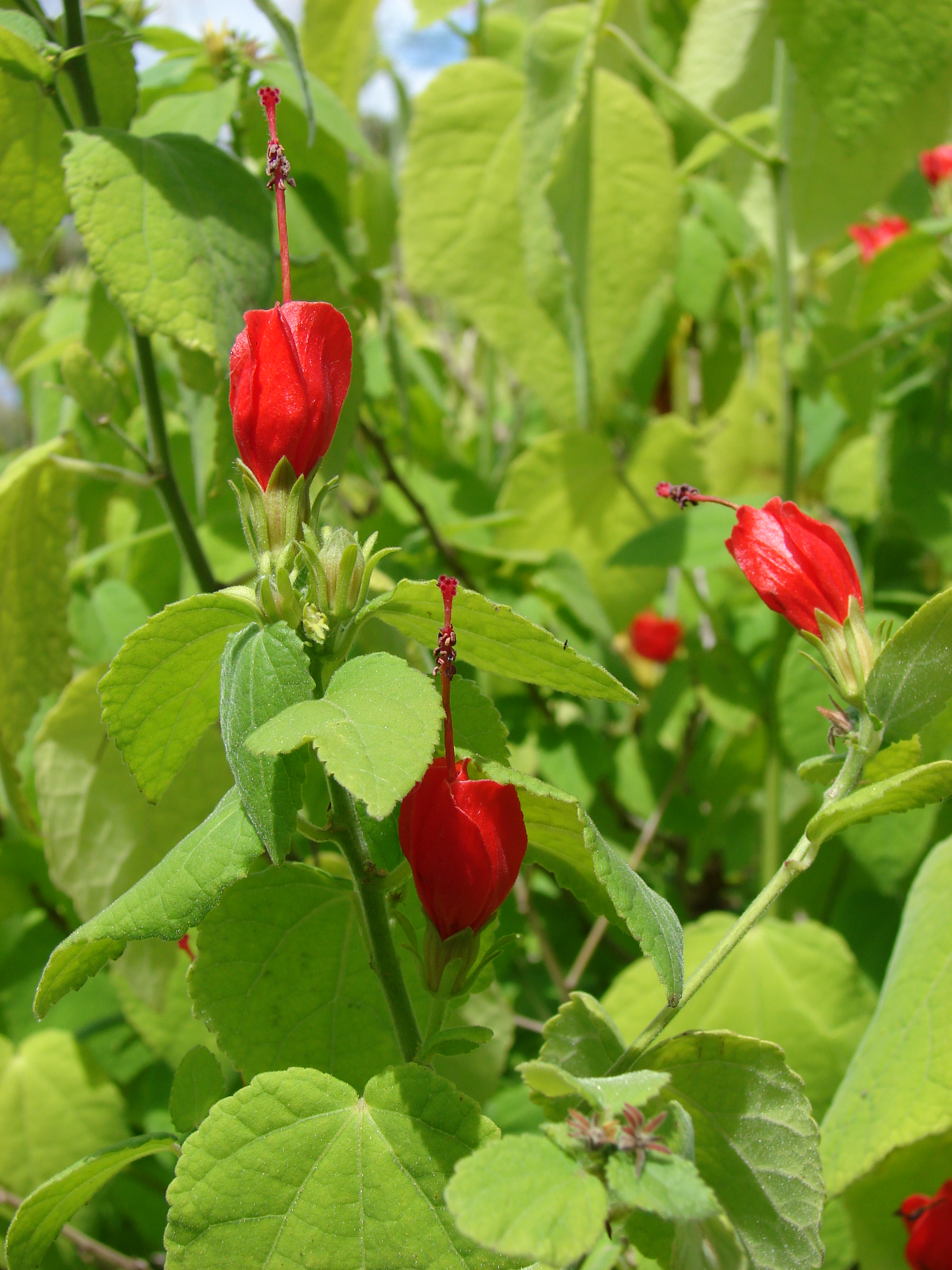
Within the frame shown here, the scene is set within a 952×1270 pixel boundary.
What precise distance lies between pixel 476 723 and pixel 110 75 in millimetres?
360

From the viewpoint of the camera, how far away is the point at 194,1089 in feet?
1.16

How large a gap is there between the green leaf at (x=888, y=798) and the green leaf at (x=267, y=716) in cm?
15

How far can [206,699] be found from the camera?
349 mm

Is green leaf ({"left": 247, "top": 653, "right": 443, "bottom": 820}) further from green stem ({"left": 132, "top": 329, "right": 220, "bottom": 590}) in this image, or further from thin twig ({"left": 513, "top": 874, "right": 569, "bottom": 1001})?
thin twig ({"left": 513, "top": 874, "right": 569, "bottom": 1001})

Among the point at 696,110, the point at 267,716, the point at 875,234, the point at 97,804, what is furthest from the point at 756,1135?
the point at 875,234

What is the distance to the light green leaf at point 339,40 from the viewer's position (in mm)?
769

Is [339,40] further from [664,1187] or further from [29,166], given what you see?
[664,1187]

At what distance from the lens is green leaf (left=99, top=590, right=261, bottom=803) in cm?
31

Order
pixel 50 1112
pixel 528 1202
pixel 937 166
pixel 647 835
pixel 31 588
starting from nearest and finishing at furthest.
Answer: pixel 528 1202
pixel 31 588
pixel 50 1112
pixel 647 835
pixel 937 166

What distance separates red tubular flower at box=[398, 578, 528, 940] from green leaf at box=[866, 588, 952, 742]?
0.11m

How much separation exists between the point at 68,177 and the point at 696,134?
76 cm

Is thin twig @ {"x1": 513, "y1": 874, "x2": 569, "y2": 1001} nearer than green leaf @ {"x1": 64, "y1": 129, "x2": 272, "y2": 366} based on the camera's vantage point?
No

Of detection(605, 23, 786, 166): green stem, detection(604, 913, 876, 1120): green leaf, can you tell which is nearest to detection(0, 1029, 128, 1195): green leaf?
detection(604, 913, 876, 1120): green leaf

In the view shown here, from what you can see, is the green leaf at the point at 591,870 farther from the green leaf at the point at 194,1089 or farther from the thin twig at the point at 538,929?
the thin twig at the point at 538,929
